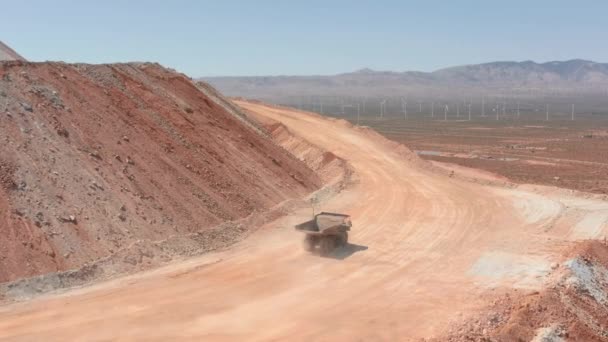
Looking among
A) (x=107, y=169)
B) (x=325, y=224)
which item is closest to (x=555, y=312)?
(x=325, y=224)

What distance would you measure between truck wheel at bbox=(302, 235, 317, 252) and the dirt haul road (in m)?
0.34

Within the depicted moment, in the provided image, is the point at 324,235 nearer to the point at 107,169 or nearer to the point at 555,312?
the point at 555,312

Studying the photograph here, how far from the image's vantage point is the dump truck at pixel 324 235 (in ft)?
68.4

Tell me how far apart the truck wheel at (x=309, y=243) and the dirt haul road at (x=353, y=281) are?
343 millimetres

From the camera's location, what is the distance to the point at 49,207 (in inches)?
748

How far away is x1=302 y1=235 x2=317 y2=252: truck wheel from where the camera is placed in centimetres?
2098

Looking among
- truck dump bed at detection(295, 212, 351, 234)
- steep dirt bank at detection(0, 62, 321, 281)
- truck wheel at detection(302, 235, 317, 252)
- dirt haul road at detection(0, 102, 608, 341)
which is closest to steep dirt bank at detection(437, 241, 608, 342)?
dirt haul road at detection(0, 102, 608, 341)

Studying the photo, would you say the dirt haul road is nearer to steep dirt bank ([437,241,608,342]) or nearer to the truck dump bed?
steep dirt bank ([437,241,608,342])

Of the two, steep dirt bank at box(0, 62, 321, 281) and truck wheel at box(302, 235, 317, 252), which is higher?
steep dirt bank at box(0, 62, 321, 281)

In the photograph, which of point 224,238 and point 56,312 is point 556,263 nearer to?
point 224,238

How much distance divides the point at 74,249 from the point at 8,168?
3743 mm

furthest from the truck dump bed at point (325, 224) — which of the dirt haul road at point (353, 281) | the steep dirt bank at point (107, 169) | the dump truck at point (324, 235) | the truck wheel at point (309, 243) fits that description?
the steep dirt bank at point (107, 169)

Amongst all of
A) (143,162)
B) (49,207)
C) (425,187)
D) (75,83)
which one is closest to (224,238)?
(143,162)

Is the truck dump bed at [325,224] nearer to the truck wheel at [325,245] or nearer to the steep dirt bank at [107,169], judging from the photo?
the truck wheel at [325,245]
